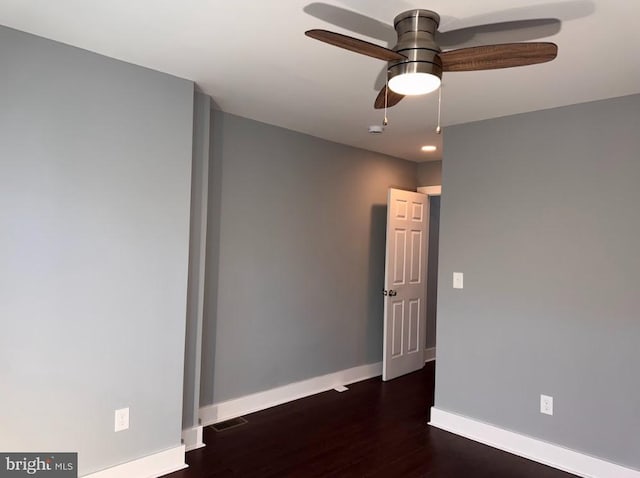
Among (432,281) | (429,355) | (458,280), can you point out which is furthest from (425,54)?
(429,355)

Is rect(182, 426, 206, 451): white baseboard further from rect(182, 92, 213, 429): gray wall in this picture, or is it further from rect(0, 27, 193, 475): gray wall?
rect(0, 27, 193, 475): gray wall

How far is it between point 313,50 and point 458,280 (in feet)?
6.96

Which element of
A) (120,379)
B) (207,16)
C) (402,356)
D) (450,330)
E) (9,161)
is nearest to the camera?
(207,16)

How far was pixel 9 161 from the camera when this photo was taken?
6.78 ft

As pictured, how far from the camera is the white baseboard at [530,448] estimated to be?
2693 mm

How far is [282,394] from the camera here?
148 inches

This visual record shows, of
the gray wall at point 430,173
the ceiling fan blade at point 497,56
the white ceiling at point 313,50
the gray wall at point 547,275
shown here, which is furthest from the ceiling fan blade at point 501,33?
the gray wall at point 430,173

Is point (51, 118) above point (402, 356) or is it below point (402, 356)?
above

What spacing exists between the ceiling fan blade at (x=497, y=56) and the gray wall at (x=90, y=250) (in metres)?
1.66

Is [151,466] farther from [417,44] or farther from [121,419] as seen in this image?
[417,44]

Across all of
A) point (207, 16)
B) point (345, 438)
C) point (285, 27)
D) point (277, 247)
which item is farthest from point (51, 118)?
point (345, 438)

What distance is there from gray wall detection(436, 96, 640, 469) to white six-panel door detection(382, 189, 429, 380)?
3.05 feet

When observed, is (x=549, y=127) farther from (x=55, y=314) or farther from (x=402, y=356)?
(x=55, y=314)

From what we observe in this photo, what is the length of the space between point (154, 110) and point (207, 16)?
848 millimetres
